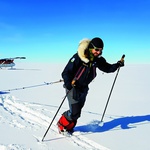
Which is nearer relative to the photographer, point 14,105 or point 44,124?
point 44,124

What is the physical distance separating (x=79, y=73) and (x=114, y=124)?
187 centimetres

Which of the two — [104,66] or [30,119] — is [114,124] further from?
[30,119]

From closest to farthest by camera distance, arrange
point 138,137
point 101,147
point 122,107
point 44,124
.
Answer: point 101,147, point 138,137, point 44,124, point 122,107

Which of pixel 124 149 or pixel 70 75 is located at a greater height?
pixel 70 75

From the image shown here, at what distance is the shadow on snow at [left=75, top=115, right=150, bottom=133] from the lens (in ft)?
16.3

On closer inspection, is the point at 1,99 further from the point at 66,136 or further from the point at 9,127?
the point at 66,136

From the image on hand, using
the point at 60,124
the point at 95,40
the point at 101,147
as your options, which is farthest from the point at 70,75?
the point at 101,147

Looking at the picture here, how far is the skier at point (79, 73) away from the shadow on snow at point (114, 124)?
529 mm

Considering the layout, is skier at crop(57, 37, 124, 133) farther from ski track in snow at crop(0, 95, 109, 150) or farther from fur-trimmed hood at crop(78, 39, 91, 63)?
ski track in snow at crop(0, 95, 109, 150)

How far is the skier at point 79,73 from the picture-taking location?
4.17m

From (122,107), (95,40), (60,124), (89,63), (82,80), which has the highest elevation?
A: (95,40)

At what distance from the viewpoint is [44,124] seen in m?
5.11

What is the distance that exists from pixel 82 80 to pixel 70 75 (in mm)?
252

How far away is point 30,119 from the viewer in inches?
215
